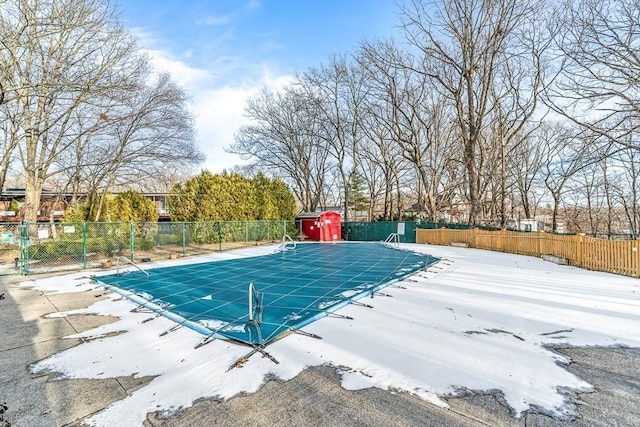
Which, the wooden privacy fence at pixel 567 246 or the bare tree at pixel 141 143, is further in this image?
the bare tree at pixel 141 143

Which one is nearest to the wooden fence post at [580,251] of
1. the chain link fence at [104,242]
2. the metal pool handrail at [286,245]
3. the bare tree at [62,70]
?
the metal pool handrail at [286,245]

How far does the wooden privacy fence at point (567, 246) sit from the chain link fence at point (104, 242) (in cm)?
1075

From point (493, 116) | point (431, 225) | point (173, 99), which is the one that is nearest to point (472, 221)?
point (431, 225)

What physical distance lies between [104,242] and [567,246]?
14885mm

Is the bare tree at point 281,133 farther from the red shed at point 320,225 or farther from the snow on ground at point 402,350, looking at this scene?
the snow on ground at point 402,350

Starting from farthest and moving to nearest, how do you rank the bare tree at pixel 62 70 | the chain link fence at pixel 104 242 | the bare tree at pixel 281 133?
the bare tree at pixel 281 133
the bare tree at pixel 62 70
the chain link fence at pixel 104 242

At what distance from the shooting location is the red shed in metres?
19.5

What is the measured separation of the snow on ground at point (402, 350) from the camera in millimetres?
2457

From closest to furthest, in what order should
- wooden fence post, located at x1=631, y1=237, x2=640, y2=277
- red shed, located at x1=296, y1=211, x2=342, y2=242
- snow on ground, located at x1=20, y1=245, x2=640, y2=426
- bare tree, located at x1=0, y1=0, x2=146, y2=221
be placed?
1. snow on ground, located at x1=20, y1=245, x2=640, y2=426
2. wooden fence post, located at x1=631, y1=237, x2=640, y2=277
3. bare tree, located at x1=0, y1=0, x2=146, y2=221
4. red shed, located at x1=296, y1=211, x2=342, y2=242

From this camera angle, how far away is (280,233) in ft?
60.7

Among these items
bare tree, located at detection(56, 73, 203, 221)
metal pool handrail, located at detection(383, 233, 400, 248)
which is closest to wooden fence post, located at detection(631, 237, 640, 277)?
metal pool handrail, located at detection(383, 233, 400, 248)

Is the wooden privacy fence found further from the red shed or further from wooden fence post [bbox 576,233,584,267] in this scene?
the red shed

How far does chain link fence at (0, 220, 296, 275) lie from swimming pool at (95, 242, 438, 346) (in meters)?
2.82

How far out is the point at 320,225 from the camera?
19516mm
